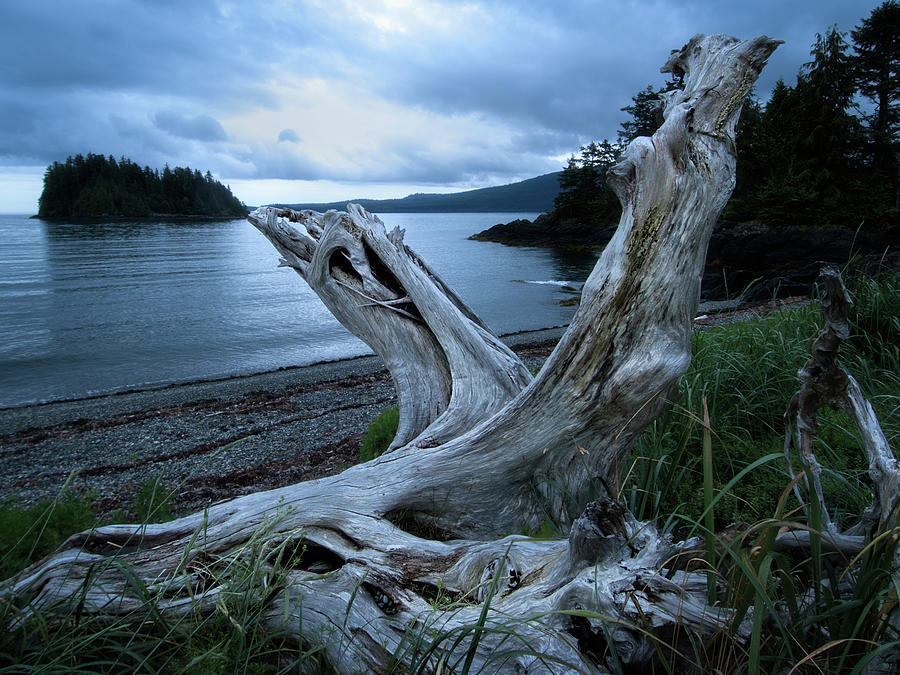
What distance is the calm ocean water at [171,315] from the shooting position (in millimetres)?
15750

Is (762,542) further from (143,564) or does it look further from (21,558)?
(21,558)

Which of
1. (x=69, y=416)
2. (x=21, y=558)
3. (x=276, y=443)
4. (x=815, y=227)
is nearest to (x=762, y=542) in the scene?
(x=21, y=558)

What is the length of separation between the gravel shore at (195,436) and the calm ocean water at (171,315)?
2.36 metres

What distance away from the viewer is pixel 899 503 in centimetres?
179

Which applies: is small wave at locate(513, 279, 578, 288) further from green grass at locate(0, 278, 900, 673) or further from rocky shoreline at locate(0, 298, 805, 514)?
green grass at locate(0, 278, 900, 673)

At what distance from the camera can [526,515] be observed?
342 centimetres

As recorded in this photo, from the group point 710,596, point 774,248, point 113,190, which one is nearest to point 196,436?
point 710,596

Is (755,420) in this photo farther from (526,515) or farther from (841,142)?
(841,142)

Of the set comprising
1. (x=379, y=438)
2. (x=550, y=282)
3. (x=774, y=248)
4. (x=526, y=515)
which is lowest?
(x=550, y=282)

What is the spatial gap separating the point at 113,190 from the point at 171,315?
10675 cm

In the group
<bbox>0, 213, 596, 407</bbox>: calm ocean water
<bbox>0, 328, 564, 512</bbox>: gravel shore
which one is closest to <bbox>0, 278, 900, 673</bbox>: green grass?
<bbox>0, 328, 564, 512</bbox>: gravel shore

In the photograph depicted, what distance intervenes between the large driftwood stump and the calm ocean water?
13.2m

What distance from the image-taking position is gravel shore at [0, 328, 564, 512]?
6641 millimetres

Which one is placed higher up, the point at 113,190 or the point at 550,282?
the point at 113,190
